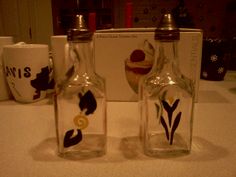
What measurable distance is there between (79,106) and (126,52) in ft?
0.98

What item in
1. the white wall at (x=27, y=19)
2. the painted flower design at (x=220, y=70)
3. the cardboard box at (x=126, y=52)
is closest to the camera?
the cardboard box at (x=126, y=52)

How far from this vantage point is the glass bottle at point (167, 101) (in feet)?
1.28

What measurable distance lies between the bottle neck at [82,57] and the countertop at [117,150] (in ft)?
0.43

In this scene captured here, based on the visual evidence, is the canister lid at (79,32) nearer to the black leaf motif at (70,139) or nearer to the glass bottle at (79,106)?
the glass bottle at (79,106)

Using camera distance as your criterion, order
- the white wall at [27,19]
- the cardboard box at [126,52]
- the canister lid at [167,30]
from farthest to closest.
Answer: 1. the white wall at [27,19]
2. the cardboard box at [126,52]
3. the canister lid at [167,30]

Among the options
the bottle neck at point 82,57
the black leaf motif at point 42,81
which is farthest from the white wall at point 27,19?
the bottle neck at point 82,57

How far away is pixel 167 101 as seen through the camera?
1.29ft

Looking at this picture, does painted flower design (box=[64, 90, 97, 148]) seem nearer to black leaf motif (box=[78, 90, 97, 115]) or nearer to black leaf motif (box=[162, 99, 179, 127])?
black leaf motif (box=[78, 90, 97, 115])

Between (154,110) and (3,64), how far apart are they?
1.45 feet

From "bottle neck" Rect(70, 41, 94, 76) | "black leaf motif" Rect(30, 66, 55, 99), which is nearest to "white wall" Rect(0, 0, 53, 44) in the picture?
"black leaf motif" Rect(30, 66, 55, 99)

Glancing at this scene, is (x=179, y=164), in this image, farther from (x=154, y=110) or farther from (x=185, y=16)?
(x=185, y=16)

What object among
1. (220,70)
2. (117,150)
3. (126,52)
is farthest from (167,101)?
Result: (220,70)

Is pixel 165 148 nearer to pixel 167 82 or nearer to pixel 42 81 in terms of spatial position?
pixel 167 82

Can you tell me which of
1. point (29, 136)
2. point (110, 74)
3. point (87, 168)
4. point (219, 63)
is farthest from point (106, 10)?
point (87, 168)
